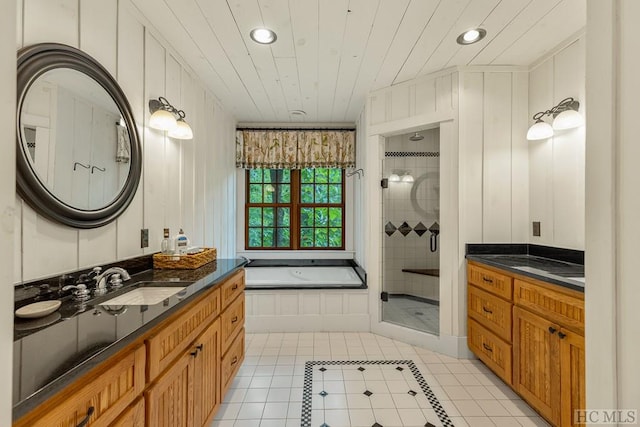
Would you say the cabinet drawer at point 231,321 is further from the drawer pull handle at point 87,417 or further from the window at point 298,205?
the window at point 298,205

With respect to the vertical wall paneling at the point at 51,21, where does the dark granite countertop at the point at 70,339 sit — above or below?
below

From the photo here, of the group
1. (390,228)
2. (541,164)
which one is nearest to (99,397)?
(541,164)

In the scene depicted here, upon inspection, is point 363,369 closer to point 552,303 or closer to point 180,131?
point 552,303

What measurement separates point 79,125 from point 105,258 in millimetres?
664

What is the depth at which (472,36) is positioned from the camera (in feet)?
6.50

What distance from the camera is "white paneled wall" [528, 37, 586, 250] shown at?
1922mm

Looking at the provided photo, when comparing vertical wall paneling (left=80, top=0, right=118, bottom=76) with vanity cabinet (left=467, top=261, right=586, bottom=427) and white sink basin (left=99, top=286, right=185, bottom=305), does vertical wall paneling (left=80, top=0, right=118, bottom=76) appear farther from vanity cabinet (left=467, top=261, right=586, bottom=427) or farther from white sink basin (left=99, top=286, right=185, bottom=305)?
vanity cabinet (left=467, top=261, right=586, bottom=427)

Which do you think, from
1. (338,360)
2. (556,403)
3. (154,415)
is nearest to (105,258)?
(154,415)

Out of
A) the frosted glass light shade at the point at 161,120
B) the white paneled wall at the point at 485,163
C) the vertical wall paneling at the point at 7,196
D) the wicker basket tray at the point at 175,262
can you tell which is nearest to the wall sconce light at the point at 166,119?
the frosted glass light shade at the point at 161,120

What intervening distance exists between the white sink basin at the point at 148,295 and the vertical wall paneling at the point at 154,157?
443mm

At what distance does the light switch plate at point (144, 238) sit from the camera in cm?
178

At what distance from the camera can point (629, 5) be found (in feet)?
1.34

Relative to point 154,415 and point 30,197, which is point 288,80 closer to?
point 30,197

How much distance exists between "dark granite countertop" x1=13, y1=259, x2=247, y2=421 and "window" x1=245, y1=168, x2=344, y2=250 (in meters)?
2.70
